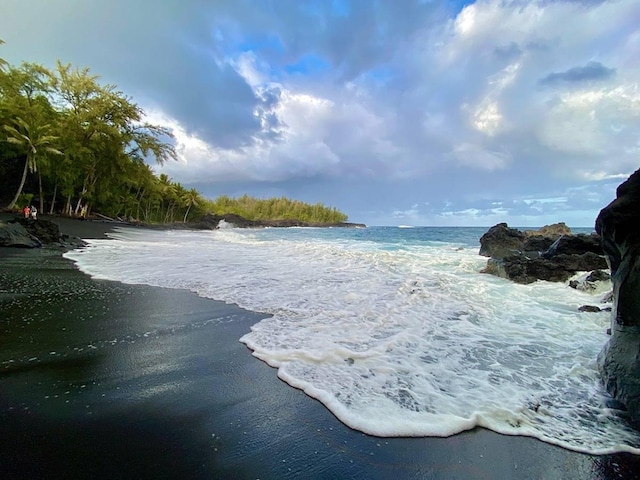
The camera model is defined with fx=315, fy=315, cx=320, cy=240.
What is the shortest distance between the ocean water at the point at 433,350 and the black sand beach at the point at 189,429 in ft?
0.58

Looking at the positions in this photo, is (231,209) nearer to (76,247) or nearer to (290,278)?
(76,247)

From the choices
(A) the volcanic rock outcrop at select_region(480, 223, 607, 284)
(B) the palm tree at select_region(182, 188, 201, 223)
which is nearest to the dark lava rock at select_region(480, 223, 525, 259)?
(A) the volcanic rock outcrop at select_region(480, 223, 607, 284)

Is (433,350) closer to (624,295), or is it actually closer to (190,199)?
(624,295)

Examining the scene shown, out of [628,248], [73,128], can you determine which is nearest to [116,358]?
[628,248]

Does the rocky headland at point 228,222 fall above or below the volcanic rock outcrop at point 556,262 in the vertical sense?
above

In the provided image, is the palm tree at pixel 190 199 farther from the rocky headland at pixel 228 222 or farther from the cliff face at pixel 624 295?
the cliff face at pixel 624 295

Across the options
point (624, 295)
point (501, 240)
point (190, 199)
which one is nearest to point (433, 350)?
point (624, 295)

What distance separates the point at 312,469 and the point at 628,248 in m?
3.88

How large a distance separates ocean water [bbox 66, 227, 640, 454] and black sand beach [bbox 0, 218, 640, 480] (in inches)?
7.0

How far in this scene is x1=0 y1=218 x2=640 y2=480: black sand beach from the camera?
187 cm

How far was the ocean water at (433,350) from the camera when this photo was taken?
2480 mm

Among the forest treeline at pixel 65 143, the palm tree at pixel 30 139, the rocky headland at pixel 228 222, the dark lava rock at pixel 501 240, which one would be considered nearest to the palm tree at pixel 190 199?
the rocky headland at pixel 228 222

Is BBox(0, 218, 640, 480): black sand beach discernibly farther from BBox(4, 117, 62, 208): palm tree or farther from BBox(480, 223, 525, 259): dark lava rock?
BBox(4, 117, 62, 208): palm tree

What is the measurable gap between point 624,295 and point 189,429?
419 centimetres
